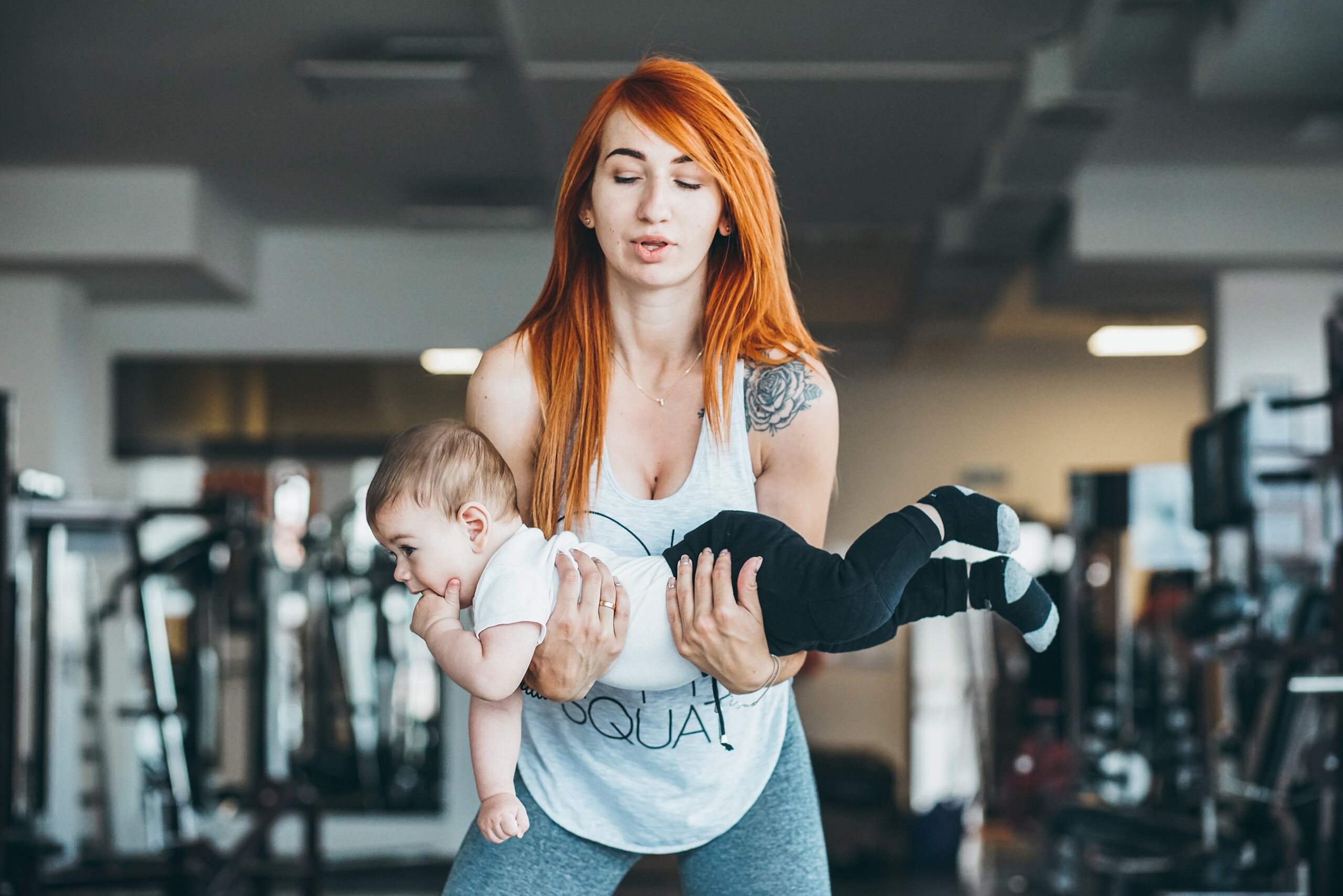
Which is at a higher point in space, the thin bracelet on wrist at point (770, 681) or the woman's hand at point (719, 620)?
the woman's hand at point (719, 620)

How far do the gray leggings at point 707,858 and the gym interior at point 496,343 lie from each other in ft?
5.95

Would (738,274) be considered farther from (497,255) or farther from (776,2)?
(497,255)

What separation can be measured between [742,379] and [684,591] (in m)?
0.26

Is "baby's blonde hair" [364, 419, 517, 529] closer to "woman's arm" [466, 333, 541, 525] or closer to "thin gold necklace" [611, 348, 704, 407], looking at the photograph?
"woman's arm" [466, 333, 541, 525]

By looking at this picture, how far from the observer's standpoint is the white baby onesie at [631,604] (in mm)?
1227

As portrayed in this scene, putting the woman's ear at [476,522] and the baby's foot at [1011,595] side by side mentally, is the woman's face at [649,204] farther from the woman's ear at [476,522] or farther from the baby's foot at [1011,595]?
the baby's foot at [1011,595]

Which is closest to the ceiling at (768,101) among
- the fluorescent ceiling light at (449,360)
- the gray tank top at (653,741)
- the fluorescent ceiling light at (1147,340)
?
the fluorescent ceiling light at (449,360)

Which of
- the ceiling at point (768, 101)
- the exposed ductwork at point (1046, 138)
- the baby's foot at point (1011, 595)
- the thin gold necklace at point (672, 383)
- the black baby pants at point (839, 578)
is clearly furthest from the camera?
the ceiling at point (768, 101)

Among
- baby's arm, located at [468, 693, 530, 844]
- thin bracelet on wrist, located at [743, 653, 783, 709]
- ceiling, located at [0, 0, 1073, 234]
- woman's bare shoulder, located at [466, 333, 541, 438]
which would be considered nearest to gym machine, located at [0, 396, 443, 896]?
ceiling, located at [0, 0, 1073, 234]

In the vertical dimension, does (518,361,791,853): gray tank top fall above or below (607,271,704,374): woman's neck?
below

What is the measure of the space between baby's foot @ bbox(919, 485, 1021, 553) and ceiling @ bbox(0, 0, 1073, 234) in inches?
99.5

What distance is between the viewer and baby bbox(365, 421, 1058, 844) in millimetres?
1215

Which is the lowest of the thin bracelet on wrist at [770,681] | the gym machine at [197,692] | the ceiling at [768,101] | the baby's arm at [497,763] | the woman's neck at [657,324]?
the gym machine at [197,692]

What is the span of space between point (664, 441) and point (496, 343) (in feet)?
6.74
